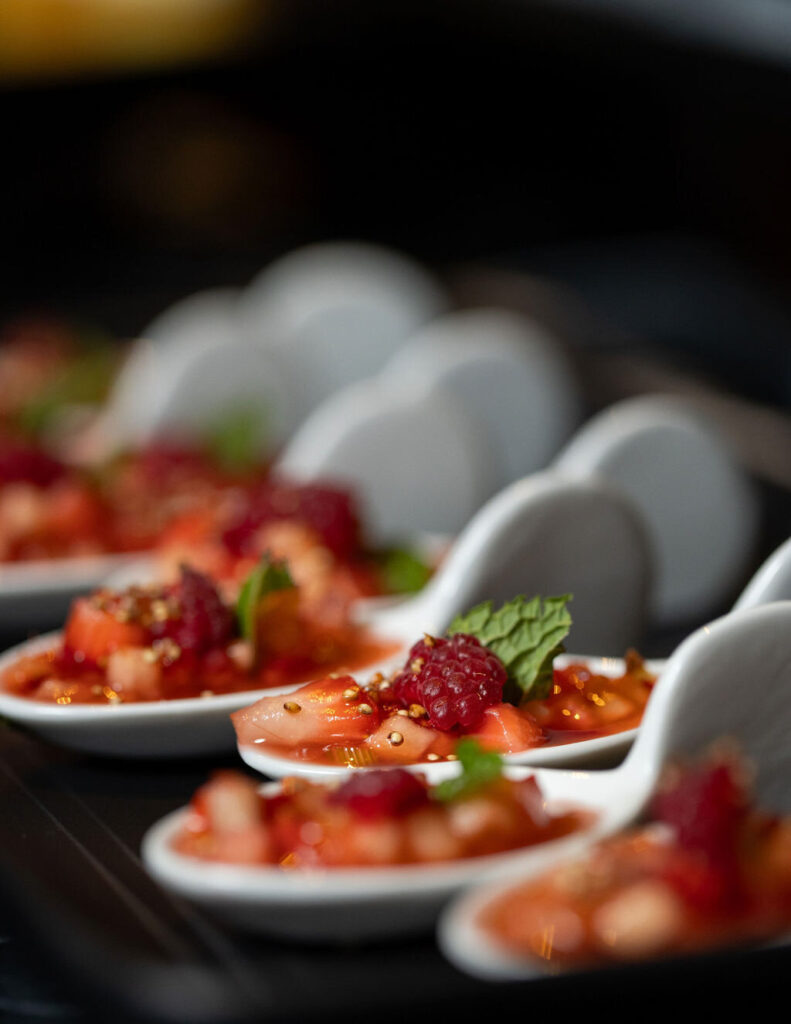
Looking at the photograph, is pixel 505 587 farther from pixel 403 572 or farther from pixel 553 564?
pixel 403 572

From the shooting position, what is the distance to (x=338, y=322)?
481 cm

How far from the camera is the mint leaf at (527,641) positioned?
77.0 inches

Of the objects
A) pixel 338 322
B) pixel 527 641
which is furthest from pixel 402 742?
pixel 338 322

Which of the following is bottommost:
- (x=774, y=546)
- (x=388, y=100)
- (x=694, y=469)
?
(x=774, y=546)

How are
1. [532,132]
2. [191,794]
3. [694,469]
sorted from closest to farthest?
[191,794] < [694,469] < [532,132]

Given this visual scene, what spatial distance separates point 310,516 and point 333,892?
1.47 meters

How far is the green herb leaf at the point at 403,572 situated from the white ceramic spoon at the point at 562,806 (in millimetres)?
1095

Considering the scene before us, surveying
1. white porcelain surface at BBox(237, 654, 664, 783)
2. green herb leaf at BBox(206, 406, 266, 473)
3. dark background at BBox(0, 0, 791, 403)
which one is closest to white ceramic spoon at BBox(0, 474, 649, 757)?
white porcelain surface at BBox(237, 654, 664, 783)

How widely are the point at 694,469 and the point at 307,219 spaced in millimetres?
5391

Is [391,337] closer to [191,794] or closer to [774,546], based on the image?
[774,546]

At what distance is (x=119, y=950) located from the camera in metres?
1.51

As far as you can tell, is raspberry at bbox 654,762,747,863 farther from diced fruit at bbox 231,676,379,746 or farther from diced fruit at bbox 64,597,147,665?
diced fruit at bbox 64,597,147,665

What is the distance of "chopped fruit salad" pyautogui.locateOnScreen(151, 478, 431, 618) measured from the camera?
2.73 meters

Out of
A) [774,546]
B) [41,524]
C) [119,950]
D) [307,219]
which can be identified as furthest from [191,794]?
[307,219]
